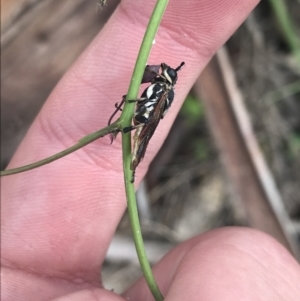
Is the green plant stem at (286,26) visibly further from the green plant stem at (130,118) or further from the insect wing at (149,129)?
the green plant stem at (130,118)

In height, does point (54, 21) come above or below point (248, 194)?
above

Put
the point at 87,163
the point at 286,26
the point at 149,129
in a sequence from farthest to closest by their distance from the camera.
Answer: the point at 286,26 → the point at 87,163 → the point at 149,129

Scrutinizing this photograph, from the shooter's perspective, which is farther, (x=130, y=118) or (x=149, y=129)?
(x=149, y=129)

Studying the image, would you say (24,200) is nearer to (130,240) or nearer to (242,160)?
(130,240)

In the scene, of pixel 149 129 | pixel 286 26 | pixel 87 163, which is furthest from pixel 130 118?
pixel 286 26

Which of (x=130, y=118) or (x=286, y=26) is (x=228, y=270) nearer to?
(x=130, y=118)

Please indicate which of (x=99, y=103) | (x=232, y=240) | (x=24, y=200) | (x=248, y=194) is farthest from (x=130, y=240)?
(x=232, y=240)
